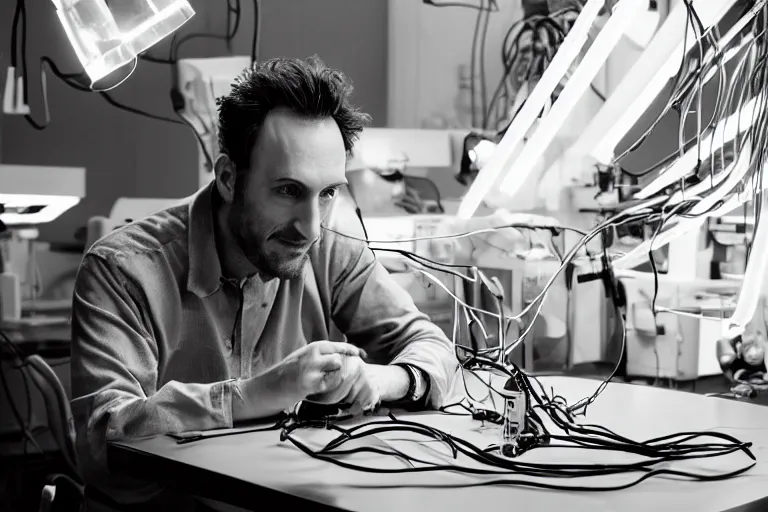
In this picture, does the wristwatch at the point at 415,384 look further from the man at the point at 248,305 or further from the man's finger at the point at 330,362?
the man's finger at the point at 330,362

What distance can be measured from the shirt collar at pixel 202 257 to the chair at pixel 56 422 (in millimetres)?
411

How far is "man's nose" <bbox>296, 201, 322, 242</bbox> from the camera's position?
163 centimetres

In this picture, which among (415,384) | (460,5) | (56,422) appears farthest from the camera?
(460,5)

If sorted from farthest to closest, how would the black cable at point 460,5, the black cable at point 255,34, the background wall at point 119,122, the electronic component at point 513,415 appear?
the black cable at point 460,5 → the black cable at point 255,34 → the background wall at point 119,122 → the electronic component at point 513,415

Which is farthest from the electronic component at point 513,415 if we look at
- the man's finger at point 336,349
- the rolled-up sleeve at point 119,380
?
the rolled-up sleeve at point 119,380

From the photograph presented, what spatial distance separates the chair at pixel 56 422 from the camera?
177 cm

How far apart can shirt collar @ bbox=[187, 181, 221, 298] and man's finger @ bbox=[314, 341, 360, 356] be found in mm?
417

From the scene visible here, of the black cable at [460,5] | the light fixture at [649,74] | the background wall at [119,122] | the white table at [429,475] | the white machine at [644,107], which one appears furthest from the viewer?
the black cable at [460,5]

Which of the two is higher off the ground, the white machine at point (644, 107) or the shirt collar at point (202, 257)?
the white machine at point (644, 107)

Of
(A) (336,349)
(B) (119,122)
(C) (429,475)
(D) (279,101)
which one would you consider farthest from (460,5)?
(C) (429,475)

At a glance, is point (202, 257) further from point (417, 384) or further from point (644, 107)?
point (644, 107)

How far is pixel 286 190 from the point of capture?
1.66m

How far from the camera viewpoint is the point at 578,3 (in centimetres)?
237

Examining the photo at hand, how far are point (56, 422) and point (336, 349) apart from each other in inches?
31.8
